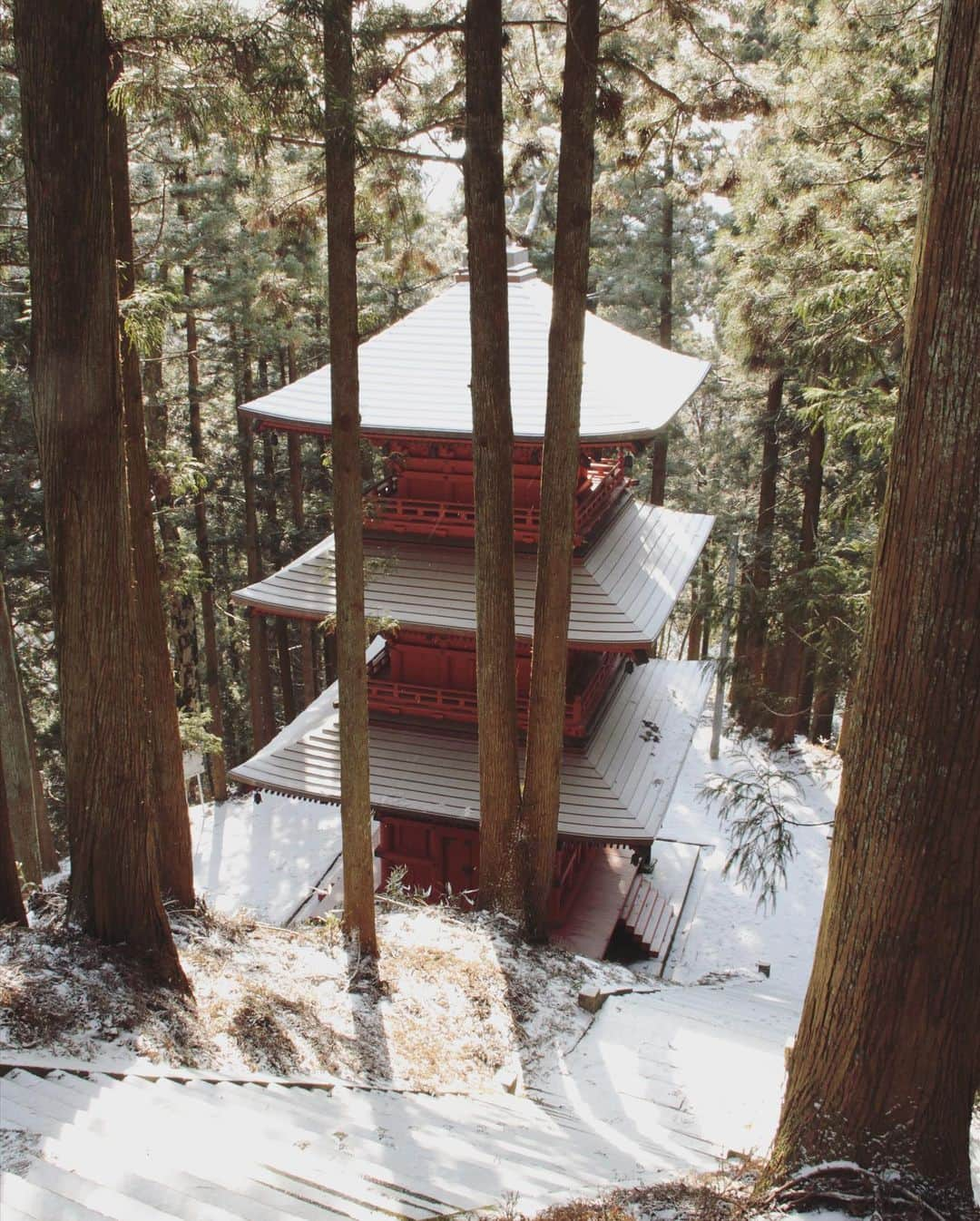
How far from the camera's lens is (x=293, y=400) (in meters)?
10.9

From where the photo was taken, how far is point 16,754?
11680 millimetres

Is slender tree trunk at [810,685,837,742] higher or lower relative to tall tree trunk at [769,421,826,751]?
lower

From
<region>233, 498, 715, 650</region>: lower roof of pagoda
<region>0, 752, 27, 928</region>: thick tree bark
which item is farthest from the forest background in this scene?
<region>0, 752, 27, 928</region>: thick tree bark

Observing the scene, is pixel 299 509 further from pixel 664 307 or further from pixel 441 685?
pixel 441 685

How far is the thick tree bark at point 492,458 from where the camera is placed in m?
6.84

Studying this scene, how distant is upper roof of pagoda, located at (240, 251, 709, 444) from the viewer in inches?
402

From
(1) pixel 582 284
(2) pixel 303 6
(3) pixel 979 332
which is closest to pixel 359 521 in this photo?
(1) pixel 582 284

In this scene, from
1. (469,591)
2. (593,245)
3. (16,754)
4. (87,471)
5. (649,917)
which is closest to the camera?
(87,471)

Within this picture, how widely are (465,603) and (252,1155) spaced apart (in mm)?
7291

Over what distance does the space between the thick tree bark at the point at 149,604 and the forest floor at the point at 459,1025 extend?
62 cm

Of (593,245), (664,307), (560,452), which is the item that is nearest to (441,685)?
(560,452)

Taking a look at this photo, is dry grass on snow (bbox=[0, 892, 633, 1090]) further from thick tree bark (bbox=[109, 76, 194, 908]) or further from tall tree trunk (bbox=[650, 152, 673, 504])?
tall tree trunk (bbox=[650, 152, 673, 504])

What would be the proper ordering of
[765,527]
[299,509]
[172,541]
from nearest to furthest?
1. [172,541]
2. [765,527]
3. [299,509]

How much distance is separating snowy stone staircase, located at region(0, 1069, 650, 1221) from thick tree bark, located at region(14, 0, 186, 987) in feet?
4.54
